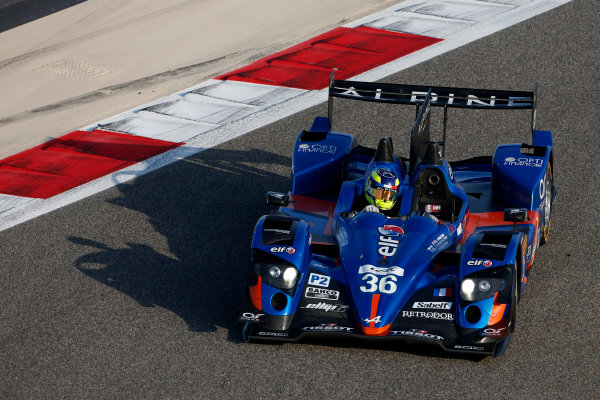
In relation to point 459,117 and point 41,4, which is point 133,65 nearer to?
point 41,4

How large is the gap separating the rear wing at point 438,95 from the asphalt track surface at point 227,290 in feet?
5.17

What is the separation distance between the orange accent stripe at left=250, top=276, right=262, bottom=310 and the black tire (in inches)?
134

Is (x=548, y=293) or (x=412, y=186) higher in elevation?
(x=412, y=186)

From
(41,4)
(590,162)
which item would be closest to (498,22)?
(590,162)

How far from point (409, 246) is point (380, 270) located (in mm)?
404

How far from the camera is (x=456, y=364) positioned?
887 centimetres

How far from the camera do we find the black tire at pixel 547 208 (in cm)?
1088

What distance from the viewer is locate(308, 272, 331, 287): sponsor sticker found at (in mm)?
9234

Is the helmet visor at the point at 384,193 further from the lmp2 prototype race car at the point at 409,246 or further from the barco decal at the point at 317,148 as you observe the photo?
the barco decal at the point at 317,148

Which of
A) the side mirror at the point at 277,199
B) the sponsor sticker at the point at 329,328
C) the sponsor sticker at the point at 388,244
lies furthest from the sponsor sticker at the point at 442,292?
the side mirror at the point at 277,199

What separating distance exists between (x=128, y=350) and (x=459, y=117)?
694 centimetres

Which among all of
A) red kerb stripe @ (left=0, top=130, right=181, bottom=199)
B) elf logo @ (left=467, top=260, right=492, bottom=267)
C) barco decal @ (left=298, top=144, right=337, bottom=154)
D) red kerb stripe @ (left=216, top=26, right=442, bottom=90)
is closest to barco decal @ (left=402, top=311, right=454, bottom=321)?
elf logo @ (left=467, top=260, right=492, bottom=267)

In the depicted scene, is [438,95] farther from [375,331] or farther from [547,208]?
[375,331]

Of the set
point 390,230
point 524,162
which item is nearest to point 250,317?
point 390,230
